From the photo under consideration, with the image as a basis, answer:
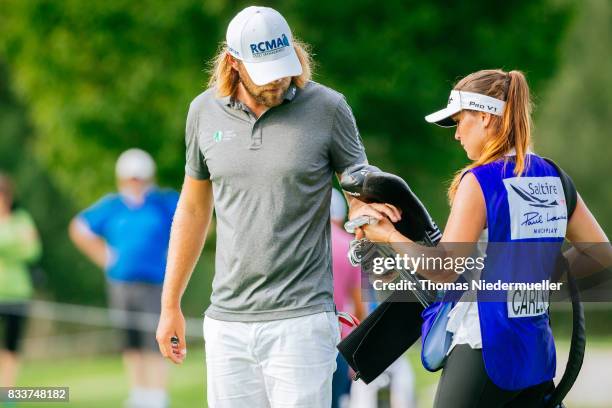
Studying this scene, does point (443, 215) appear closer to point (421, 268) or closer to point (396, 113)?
point (396, 113)

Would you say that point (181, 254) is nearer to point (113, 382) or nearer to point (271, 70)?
point (271, 70)

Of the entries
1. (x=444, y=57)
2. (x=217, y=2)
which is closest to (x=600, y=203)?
(x=444, y=57)

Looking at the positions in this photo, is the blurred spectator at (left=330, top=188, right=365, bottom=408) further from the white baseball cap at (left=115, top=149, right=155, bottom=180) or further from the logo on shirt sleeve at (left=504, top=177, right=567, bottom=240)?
the white baseball cap at (left=115, top=149, right=155, bottom=180)

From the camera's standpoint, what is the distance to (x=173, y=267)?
16.6 ft

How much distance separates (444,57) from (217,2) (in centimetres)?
438

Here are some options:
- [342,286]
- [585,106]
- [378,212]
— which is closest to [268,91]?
[378,212]

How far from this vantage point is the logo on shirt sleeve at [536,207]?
14.4 feet

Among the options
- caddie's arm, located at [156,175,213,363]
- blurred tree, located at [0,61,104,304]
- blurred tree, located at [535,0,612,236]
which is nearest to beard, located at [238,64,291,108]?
caddie's arm, located at [156,175,213,363]

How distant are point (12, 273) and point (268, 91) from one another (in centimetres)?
745

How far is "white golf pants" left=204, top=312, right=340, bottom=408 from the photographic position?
15.3 feet

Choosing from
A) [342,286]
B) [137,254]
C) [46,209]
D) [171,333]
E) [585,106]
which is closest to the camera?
[171,333]

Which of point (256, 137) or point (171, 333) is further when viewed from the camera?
point (171, 333)

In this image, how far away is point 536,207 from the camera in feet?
14.5

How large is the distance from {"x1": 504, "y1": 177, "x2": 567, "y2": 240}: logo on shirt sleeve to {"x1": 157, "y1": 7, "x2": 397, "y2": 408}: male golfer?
Result: 701 mm
